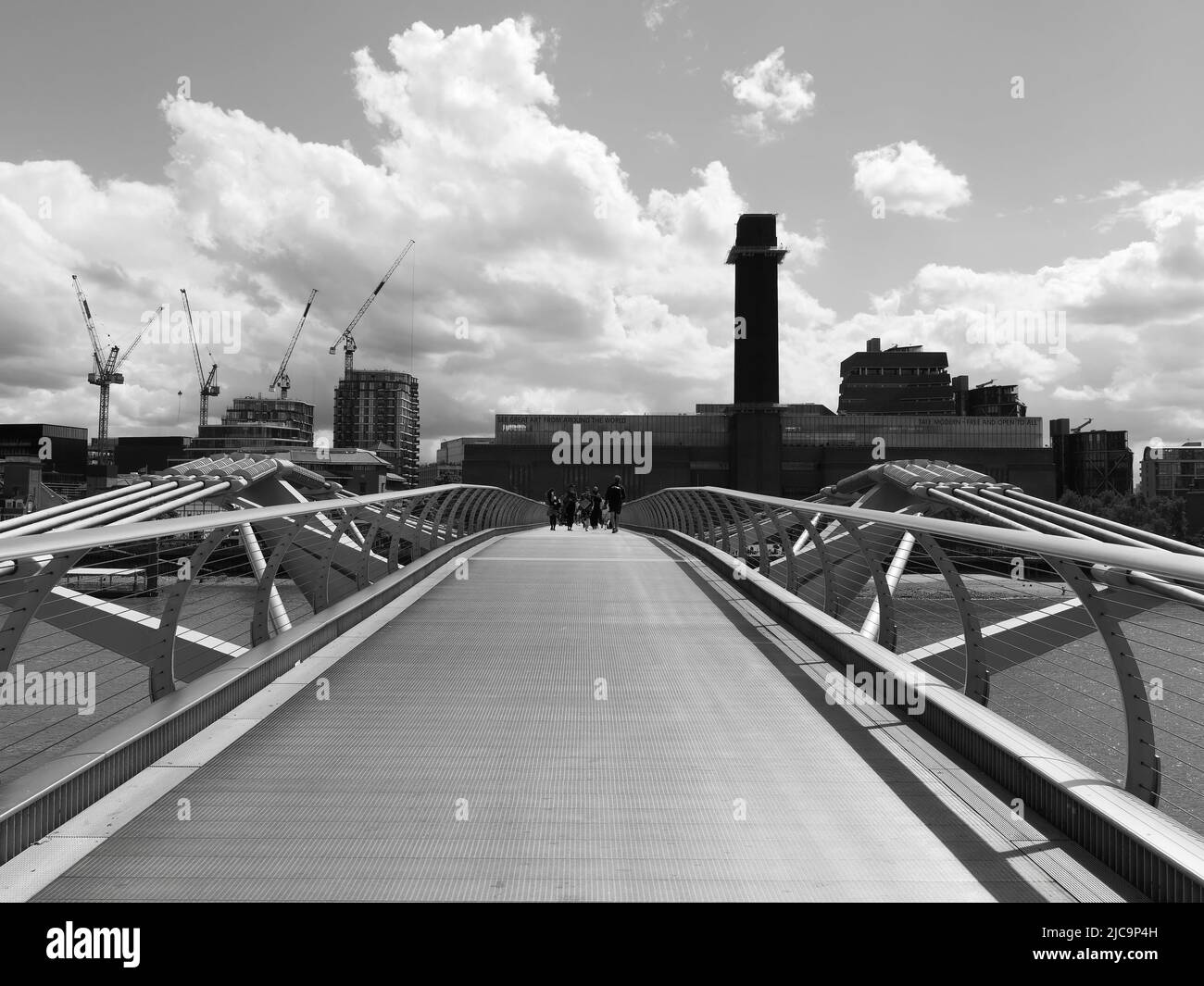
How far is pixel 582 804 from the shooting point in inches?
138

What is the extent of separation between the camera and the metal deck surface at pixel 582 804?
9.36 ft

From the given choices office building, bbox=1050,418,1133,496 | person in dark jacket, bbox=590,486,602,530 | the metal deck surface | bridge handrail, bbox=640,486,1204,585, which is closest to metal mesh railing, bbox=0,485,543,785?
the metal deck surface

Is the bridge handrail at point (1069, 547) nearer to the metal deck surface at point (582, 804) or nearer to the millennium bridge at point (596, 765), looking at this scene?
the millennium bridge at point (596, 765)

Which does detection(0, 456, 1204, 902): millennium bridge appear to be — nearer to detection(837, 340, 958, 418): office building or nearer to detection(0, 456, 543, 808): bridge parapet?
detection(0, 456, 543, 808): bridge parapet

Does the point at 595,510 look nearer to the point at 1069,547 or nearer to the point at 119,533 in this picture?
the point at 119,533

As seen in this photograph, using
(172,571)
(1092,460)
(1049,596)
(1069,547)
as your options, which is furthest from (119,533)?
(1092,460)

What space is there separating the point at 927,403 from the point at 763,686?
469 feet

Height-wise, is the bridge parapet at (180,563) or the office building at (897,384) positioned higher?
the office building at (897,384)

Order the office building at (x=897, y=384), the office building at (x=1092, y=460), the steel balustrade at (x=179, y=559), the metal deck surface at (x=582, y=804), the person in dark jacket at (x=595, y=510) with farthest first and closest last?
the office building at (x=897, y=384) → the office building at (x=1092, y=460) → the person in dark jacket at (x=595, y=510) → the steel balustrade at (x=179, y=559) → the metal deck surface at (x=582, y=804)

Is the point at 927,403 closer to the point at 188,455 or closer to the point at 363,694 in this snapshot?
the point at 188,455

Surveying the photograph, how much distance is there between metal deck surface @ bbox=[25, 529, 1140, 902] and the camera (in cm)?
285

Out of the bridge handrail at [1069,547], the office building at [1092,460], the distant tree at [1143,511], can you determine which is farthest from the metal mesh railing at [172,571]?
the office building at [1092,460]
